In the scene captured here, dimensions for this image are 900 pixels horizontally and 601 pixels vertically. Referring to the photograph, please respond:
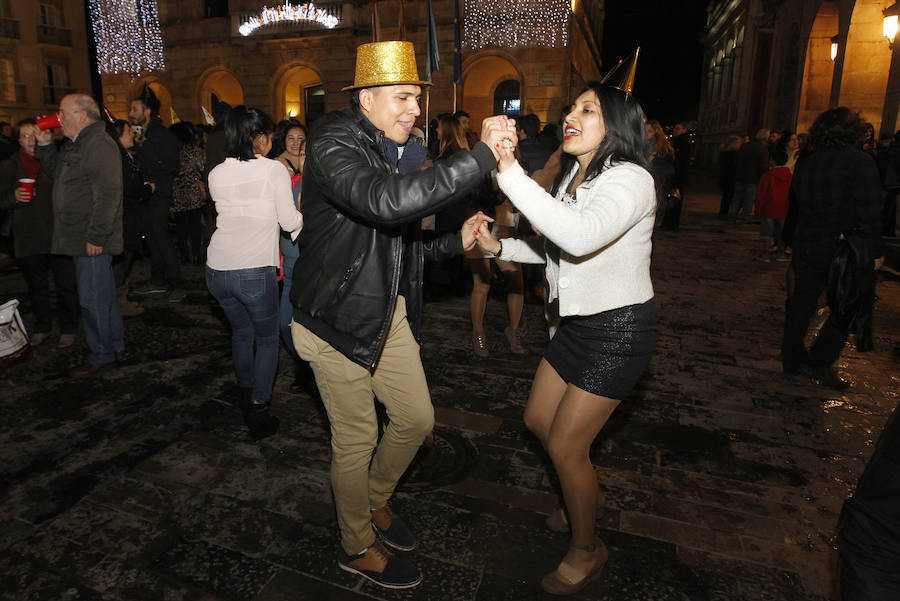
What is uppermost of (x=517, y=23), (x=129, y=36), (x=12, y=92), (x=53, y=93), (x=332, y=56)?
(x=129, y=36)

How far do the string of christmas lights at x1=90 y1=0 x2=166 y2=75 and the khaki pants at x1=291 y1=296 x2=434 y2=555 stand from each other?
89.3ft

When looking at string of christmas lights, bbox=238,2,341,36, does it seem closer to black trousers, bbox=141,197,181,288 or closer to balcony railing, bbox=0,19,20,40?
balcony railing, bbox=0,19,20,40

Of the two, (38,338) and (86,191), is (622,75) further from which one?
(38,338)

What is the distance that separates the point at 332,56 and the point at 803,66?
16.8m

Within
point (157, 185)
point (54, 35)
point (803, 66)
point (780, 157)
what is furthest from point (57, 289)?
point (54, 35)

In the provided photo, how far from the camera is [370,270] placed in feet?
7.07

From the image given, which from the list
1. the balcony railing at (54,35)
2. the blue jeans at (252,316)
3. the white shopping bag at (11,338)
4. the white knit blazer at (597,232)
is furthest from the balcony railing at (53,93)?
the white knit blazer at (597,232)

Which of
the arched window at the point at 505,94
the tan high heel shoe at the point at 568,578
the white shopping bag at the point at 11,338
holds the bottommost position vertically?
the tan high heel shoe at the point at 568,578

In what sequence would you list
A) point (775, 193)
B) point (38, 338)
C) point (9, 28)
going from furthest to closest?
1. point (9, 28)
2. point (775, 193)
3. point (38, 338)

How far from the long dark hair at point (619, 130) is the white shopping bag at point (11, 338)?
4.89 m

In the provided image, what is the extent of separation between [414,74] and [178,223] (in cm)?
806

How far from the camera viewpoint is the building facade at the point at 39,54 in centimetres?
2950

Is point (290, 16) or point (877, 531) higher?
point (290, 16)

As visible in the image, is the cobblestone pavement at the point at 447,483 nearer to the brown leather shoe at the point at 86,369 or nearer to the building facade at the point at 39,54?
the brown leather shoe at the point at 86,369
